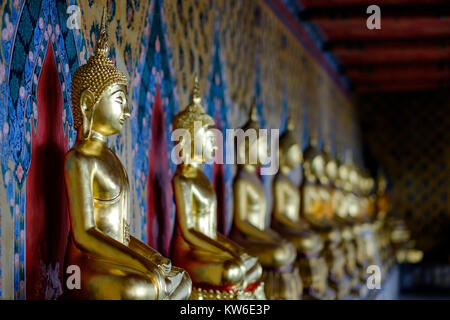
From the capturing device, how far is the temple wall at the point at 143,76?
2.43 metres

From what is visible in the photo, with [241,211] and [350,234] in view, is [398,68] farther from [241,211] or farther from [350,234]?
[241,211]

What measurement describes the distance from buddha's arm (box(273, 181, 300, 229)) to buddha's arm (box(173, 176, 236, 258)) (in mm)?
1585

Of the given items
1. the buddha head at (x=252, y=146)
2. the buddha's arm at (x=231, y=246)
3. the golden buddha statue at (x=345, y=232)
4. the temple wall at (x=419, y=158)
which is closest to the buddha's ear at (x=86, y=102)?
the buddha's arm at (x=231, y=246)

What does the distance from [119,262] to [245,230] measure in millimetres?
1847

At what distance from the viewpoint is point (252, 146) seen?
4.16m

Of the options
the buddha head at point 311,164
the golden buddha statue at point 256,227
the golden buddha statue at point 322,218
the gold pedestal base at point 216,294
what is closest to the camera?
the gold pedestal base at point 216,294

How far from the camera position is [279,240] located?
13.8 ft

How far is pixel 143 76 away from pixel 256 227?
3.56ft

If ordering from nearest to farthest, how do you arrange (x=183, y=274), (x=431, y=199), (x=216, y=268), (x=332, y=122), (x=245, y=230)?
(x=183, y=274)
(x=216, y=268)
(x=245, y=230)
(x=332, y=122)
(x=431, y=199)

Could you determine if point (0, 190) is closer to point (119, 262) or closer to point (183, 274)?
point (119, 262)

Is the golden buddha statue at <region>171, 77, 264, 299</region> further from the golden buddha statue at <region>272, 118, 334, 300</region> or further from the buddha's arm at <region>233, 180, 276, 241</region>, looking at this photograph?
the golden buddha statue at <region>272, 118, 334, 300</region>

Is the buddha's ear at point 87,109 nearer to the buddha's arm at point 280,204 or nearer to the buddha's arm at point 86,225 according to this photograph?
the buddha's arm at point 86,225

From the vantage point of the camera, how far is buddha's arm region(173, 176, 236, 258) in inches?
131
